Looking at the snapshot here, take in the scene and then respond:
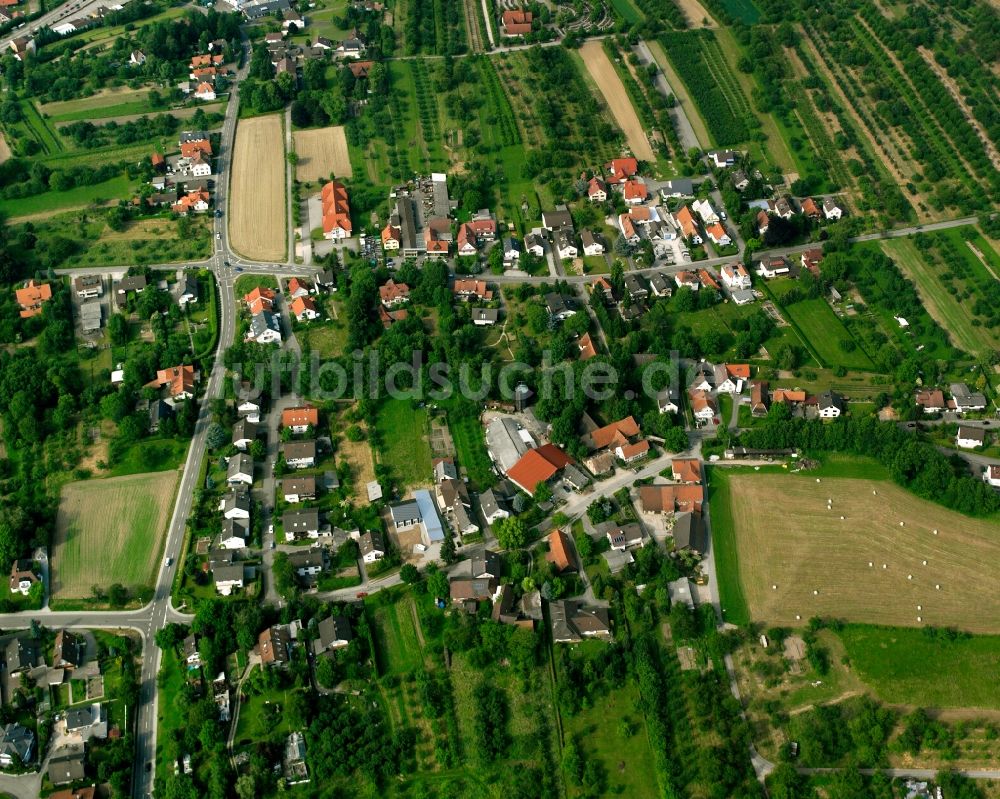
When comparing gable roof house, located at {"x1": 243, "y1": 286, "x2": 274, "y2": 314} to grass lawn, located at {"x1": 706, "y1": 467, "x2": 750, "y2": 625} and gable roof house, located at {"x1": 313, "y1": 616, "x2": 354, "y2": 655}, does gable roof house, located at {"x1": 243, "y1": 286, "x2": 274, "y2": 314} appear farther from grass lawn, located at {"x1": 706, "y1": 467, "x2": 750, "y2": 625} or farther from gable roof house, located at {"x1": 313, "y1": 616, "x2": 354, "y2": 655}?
grass lawn, located at {"x1": 706, "y1": 467, "x2": 750, "y2": 625}

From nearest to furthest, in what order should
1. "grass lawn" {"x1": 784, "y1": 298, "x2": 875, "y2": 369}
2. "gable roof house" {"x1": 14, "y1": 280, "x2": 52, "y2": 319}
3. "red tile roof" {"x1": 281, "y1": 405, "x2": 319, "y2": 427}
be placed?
"red tile roof" {"x1": 281, "y1": 405, "x2": 319, "y2": 427} → "grass lawn" {"x1": 784, "y1": 298, "x2": 875, "y2": 369} → "gable roof house" {"x1": 14, "y1": 280, "x2": 52, "y2": 319}

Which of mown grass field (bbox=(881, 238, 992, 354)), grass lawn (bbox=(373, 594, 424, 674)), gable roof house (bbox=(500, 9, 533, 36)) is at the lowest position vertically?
grass lawn (bbox=(373, 594, 424, 674))

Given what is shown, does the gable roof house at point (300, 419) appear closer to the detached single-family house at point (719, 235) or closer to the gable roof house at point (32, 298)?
the gable roof house at point (32, 298)

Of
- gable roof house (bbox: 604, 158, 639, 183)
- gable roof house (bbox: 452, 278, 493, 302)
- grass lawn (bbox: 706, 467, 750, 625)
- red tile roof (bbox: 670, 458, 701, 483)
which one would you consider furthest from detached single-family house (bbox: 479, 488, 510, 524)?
gable roof house (bbox: 604, 158, 639, 183)

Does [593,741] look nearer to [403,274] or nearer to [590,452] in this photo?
[590,452]

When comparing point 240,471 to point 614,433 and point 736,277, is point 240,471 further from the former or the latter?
point 736,277

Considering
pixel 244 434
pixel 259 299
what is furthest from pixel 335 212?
pixel 244 434
